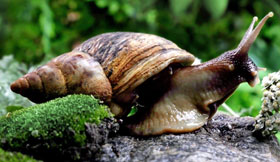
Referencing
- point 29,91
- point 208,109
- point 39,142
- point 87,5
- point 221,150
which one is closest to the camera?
point 39,142

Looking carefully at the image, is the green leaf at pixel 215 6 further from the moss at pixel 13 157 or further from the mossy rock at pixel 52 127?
the moss at pixel 13 157

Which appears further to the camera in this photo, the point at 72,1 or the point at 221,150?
the point at 72,1

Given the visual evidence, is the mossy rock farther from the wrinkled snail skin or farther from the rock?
the wrinkled snail skin

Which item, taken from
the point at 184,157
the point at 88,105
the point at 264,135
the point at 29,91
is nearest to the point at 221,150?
the point at 184,157

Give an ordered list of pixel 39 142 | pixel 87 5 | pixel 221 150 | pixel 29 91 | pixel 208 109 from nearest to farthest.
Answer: pixel 39 142 → pixel 221 150 → pixel 29 91 → pixel 208 109 → pixel 87 5

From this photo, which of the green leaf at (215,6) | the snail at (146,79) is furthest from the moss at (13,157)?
the green leaf at (215,6)

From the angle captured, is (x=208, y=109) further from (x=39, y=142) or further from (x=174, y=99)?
(x=39, y=142)

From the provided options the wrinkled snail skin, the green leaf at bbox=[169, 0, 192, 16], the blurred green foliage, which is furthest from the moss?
the green leaf at bbox=[169, 0, 192, 16]
